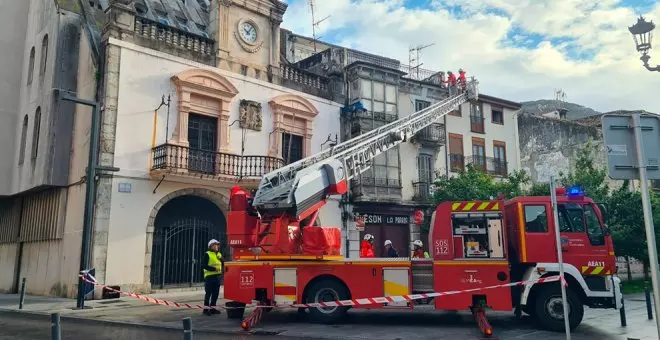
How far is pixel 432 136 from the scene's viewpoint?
90.0ft

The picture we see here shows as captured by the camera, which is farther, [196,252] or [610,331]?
[196,252]

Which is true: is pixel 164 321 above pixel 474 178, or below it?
below

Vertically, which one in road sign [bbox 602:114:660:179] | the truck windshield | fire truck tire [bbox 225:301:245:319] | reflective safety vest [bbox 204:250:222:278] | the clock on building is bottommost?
fire truck tire [bbox 225:301:245:319]

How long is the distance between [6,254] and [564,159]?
1379 inches

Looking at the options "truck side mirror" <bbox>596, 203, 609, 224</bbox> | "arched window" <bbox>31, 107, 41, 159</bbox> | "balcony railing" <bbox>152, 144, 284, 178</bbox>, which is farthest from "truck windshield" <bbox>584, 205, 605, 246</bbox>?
"arched window" <bbox>31, 107, 41, 159</bbox>

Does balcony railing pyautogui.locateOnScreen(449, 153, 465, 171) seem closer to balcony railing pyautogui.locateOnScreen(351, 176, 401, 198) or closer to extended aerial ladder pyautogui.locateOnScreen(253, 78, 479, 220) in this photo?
balcony railing pyautogui.locateOnScreen(351, 176, 401, 198)

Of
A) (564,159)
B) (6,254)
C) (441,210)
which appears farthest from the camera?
(564,159)

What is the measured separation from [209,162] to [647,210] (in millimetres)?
15861

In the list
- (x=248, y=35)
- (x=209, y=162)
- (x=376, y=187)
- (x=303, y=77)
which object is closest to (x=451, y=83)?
(x=376, y=187)

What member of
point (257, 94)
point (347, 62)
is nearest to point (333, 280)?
point (257, 94)

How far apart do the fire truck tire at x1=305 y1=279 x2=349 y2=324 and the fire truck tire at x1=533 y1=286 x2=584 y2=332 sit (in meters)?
3.93

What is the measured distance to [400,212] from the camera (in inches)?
1002

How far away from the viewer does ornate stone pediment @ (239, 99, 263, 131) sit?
20406 millimetres

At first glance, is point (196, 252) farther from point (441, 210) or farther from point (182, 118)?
point (441, 210)
